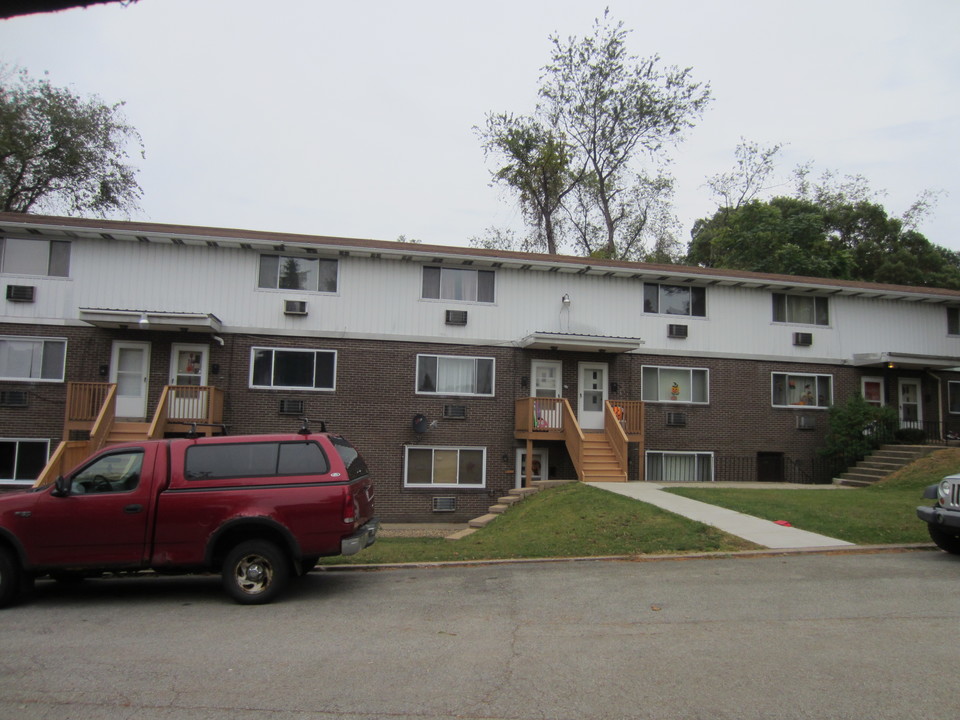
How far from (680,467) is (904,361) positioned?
758cm

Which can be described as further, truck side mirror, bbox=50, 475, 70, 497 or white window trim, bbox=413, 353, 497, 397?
white window trim, bbox=413, 353, 497, 397

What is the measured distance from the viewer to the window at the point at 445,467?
64.7 ft

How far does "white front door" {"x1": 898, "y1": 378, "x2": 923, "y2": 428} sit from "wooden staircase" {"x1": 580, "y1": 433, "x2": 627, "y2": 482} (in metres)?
10.6

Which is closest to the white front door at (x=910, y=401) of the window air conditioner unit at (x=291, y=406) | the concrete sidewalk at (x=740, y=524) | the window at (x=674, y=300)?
the window at (x=674, y=300)

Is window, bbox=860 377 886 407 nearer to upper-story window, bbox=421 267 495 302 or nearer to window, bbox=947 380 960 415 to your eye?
window, bbox=947 380 960 415

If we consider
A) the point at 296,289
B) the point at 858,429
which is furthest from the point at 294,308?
the point at 858,429

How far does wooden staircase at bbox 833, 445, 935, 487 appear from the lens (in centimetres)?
1980

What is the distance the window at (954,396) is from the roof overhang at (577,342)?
36.8 feet

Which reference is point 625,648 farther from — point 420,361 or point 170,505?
point 420,361

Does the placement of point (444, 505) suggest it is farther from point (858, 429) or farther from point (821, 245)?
point (821, 245)

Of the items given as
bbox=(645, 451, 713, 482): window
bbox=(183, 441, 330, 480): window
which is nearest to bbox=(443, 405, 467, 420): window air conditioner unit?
bbox=(645, 451, 713, 482): window

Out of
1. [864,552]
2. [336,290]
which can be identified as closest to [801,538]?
[864,552]

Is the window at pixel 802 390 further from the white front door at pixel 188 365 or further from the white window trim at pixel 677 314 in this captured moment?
the white front door at pixel 188 365

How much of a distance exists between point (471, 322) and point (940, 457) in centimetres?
1291
